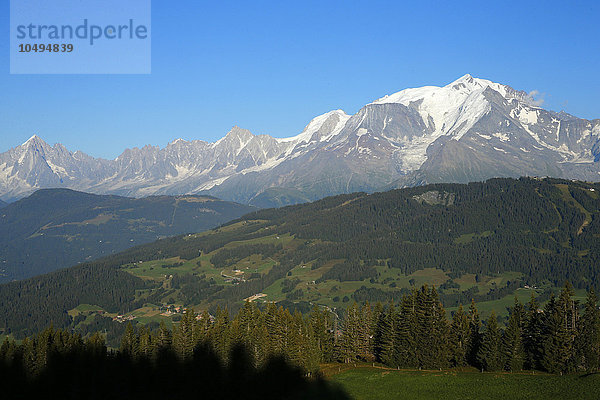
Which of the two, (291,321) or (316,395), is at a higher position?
(291,321)

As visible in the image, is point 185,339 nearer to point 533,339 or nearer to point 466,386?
point 466,386

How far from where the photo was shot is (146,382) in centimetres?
10275

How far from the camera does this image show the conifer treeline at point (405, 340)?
90.3 metres

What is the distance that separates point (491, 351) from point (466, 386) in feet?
59.3

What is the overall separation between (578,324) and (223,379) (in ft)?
225

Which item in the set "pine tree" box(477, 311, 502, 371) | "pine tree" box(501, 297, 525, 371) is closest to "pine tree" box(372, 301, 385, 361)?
"pine tree" box(477, 311, 502, 371)

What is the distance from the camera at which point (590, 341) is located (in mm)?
88000

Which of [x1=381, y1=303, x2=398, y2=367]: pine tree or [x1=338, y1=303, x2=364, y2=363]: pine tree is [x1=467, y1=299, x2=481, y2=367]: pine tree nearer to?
[x1=381, y1=303, x2=398, y2=367]: pine tree

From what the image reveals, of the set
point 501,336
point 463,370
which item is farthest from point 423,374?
point 501,336

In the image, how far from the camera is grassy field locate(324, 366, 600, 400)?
71.4 m

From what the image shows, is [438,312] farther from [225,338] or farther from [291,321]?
[225,338]

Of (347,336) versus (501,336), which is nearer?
(501,336)

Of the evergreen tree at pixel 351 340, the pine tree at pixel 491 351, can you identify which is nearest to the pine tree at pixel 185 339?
the evergreen tree at pixel 351 340

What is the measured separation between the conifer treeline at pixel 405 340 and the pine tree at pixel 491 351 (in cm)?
18
